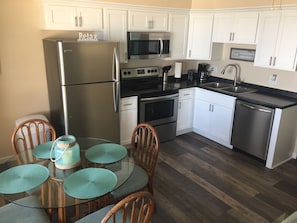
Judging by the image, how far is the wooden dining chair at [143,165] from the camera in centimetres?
225

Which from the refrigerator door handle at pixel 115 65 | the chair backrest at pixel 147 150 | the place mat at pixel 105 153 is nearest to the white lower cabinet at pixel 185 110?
the refrigerator door handle at pixel 115 65

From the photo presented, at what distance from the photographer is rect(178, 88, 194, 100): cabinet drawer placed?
13.9 ft

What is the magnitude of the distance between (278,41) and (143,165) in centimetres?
251

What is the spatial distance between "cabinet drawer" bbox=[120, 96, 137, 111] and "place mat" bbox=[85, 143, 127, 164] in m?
1.30

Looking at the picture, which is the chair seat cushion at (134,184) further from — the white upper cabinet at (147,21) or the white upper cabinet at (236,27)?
the white upper cabinet at (236,27)

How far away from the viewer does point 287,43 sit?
3.29 metres

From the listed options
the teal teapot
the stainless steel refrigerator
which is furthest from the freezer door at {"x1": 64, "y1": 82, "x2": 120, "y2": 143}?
the teal teapot

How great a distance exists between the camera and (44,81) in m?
3.47

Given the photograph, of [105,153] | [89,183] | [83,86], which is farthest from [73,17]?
[89,183]

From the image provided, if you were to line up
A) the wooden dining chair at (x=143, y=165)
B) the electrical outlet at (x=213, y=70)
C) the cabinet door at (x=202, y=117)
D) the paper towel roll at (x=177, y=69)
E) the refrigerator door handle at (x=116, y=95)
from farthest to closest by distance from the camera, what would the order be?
the electrical outlet at (x=213, y=70) < the paper towel roll at (x=177, y=69) < the cabinet door at (x=202, y=117) < the refrigerator door handle at (x=116, y=95) < the wooden dining chair at (x=143, y=165)

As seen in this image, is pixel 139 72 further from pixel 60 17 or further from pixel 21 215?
pixel 21 215

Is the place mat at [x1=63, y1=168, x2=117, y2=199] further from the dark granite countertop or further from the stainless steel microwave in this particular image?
the stainless steel microwave

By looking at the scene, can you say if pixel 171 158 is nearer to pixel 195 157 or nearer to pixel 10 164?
pixel 195 157

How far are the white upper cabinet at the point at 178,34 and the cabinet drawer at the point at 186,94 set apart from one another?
60cm
